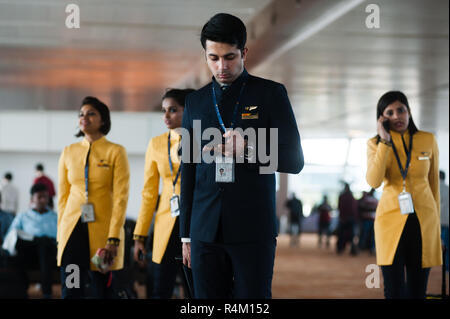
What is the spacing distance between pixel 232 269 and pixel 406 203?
6.01 ft

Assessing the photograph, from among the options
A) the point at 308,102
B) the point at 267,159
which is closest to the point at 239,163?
the point at 267,159

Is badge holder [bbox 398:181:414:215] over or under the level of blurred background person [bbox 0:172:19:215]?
over

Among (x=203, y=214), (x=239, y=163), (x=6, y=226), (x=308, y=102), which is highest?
(x=308, y=102)

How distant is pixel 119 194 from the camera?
12.8ft

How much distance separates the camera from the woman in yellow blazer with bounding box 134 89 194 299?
371cm

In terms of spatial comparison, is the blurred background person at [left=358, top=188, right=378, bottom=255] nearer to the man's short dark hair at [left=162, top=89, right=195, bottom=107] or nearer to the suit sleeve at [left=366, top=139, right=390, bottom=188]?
the suit sleeve at [left=366, top=139, right=390, bottom=188]

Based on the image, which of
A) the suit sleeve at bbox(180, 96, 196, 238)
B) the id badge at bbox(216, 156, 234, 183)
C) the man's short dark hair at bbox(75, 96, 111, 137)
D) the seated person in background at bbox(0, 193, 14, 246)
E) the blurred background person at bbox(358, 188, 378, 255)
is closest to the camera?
the id badge at bbox(216, 156, 234, 183)

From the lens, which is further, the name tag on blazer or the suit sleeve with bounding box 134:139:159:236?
the suit sleeve with bounding box 134:139:159:236

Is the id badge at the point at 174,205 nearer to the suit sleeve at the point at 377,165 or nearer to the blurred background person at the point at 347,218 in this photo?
the suit sleeve at the point at 377,165

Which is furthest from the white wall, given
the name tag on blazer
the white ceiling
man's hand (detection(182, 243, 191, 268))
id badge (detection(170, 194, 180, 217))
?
the name tag on blazer

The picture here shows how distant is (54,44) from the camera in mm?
10562

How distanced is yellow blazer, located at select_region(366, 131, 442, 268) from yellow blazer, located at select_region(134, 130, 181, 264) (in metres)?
1.11
